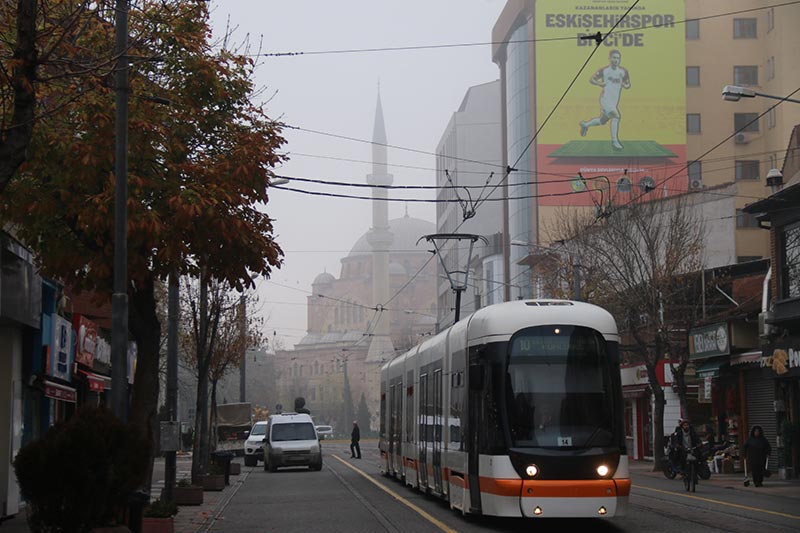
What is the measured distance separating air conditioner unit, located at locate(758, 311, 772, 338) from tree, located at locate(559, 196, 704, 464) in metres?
4.15

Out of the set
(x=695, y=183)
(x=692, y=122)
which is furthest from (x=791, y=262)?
(x=692, y=122)

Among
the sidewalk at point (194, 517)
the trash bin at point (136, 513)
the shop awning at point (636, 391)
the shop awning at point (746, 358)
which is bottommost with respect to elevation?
the sidewalk at point (194, 517)

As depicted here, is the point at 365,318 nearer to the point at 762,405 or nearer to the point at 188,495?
the point at 762,405

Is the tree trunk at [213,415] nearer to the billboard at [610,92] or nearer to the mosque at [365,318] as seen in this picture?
the billboard at [610,92]

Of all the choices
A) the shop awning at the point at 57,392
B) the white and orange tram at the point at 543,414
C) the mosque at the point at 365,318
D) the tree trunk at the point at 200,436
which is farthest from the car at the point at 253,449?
the mosque at the point at 365,318

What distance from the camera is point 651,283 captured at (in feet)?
134

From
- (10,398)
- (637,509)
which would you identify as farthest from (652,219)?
(10,398)

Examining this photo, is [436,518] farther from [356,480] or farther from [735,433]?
[735,433]

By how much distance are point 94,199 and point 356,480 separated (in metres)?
17.9

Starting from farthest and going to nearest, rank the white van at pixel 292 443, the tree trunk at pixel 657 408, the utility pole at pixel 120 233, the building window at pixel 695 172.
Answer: the building window at pixel 695 172 → the white van at pixel 292 443 → the tree trunk at pixel 657 408 → the utility pole at pixel 120 233

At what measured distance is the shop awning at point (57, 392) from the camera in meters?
23.2

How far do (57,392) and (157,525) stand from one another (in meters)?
8.14

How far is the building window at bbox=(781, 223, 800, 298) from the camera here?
1321 inches

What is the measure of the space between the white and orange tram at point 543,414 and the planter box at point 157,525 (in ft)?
13.6
